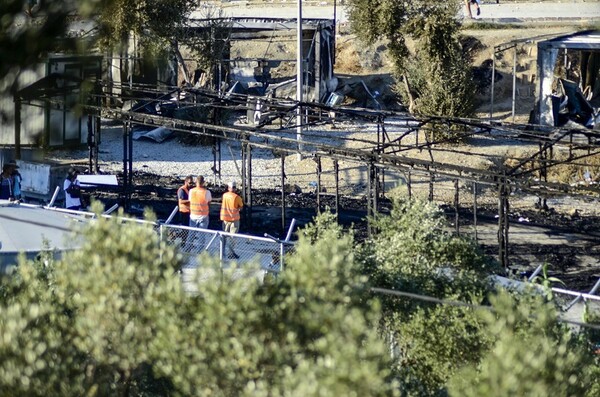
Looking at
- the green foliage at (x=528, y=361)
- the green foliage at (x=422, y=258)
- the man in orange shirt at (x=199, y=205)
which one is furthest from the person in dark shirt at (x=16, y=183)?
the green foliage at (x=528, y=361)

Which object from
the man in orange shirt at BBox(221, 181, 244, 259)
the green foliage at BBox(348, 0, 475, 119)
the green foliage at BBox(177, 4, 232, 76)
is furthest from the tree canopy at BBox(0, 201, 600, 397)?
the green foliage at BBox(177, 4, 232, 76)

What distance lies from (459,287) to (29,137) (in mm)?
14041

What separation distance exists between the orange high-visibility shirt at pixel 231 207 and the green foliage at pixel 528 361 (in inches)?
325

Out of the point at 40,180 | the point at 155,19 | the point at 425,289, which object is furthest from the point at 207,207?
the point at 155,19

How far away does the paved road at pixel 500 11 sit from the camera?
3759cm

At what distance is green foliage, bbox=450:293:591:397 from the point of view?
245 inches

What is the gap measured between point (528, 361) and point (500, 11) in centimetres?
3430

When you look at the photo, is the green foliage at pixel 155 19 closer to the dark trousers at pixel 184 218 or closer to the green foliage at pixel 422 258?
the dark trousers at pixel 184 218

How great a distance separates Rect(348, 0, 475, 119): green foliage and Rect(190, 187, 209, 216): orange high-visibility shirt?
1146 centimetres

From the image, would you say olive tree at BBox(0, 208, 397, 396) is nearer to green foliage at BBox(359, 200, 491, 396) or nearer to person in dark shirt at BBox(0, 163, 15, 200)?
green foliage at BBox(359, 200, 491, 396)

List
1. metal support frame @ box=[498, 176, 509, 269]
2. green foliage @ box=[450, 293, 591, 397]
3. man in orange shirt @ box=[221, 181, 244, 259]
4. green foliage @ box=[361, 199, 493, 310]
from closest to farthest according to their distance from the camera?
green foliage @ box=[450, 293, 591, 397] → green foliage @ box=[361, 199, 493, 310] → metal support frame @ box=[498, 176, 509, 269] → man in orange shirt @ box=[221, 181, 244, 259]

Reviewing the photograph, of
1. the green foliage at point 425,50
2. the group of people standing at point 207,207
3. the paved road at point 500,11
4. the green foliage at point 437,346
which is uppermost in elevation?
the paved road at point 500,11

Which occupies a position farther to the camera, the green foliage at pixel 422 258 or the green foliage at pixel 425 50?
the green foliage at pixel 425 50

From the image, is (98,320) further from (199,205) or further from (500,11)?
(500,11)
